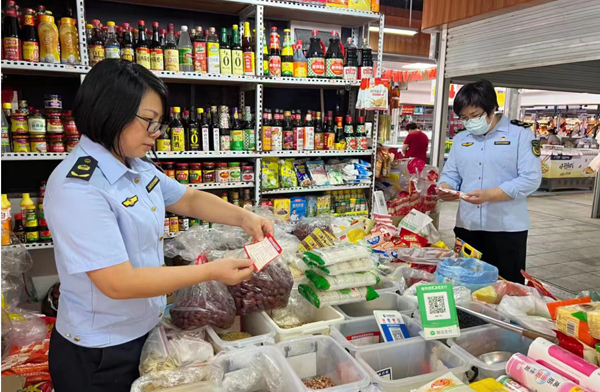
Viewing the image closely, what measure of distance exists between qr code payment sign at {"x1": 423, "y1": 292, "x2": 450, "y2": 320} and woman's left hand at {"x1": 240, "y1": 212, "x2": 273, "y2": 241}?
668 mm

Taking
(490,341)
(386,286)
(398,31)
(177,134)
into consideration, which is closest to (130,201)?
(386,286)

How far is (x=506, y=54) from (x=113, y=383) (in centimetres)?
358

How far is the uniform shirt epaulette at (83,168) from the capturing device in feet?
3.90

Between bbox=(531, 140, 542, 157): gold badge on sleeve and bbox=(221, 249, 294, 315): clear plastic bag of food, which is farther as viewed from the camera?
bbox=(531, 140, 542, 157): gold badge on sleeve

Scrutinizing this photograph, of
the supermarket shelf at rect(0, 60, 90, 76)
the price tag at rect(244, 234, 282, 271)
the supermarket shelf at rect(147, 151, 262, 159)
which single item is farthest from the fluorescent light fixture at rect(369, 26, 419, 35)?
the price tag at rect(244, 234, 282, 271)

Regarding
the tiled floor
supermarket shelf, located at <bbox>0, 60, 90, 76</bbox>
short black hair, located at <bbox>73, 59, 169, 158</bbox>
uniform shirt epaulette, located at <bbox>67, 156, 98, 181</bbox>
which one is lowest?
the tiled floor

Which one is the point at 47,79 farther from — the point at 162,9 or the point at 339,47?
the point at 339,47

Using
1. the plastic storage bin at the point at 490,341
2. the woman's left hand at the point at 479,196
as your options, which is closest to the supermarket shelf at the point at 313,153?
the woman's left hand at the point at 479,196

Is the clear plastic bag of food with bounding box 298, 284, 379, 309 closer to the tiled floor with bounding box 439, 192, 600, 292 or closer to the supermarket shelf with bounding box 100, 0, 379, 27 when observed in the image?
the supermarket shelf with bounding box 100, 0, 379, 27

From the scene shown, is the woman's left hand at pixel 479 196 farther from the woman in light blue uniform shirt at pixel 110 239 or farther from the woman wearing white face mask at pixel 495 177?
the woman in light blue uniform shirt at pixel 110 239

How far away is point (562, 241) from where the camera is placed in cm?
655

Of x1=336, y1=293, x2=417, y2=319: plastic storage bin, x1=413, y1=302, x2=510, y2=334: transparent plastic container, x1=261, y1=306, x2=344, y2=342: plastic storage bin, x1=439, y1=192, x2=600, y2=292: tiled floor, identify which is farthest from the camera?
x1=439, y1=192, x2=600, y2=292: tiled floor

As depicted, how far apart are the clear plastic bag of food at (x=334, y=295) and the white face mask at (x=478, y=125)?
5.13ft

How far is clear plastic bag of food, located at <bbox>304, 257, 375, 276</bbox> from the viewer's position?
1724 millimetres
